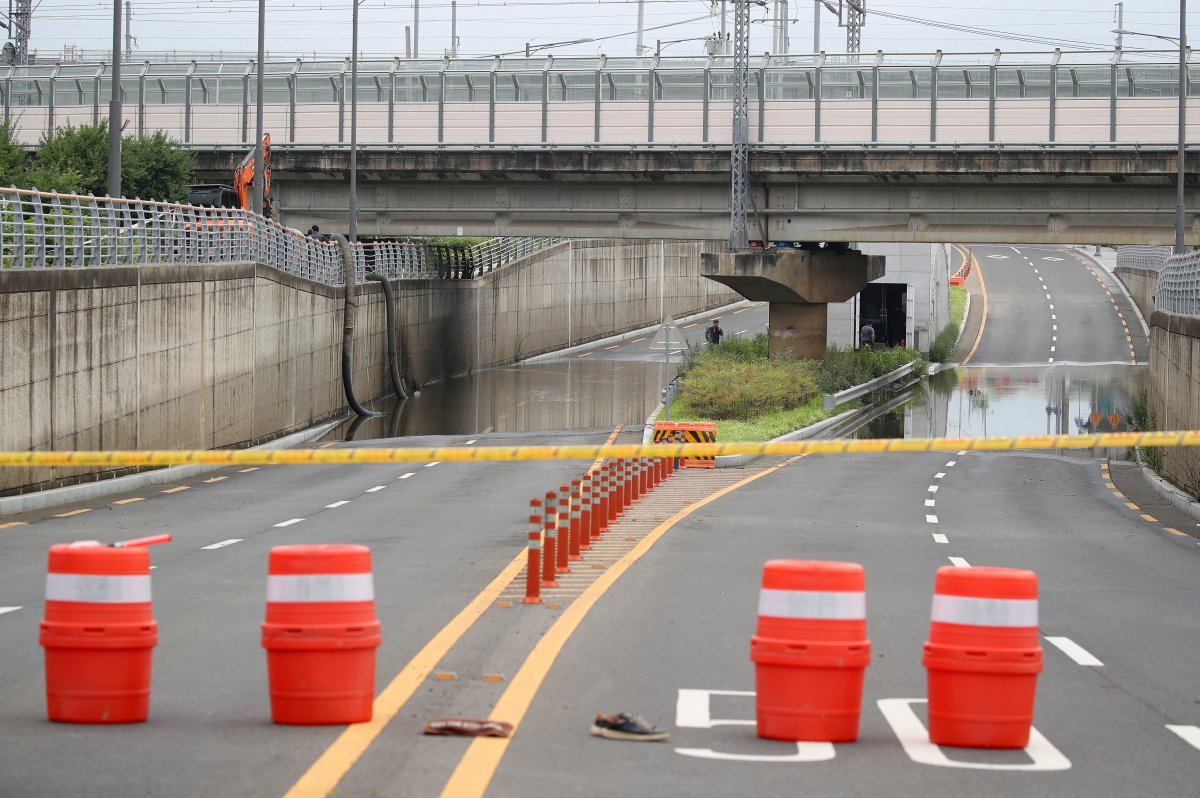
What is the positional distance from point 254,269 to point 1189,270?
19168 mm

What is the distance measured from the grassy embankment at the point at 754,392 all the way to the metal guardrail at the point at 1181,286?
8826 millimetres

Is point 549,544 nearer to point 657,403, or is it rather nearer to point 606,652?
point 606,652

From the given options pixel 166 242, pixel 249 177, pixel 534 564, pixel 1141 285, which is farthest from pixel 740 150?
pixel 1141 285

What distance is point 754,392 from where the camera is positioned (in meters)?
43.5

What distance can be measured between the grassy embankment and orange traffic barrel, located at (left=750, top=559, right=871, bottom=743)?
30.3 m

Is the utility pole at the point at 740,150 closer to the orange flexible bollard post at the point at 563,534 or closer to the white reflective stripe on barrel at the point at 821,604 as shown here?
the orange flexible bollard post at the point at 563,534

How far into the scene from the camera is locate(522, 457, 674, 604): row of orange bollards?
1316cm

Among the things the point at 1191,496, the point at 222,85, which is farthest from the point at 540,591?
the point at 222,85

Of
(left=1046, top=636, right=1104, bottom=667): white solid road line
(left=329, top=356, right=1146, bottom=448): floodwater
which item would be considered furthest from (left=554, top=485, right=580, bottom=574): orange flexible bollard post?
(left=329, top=356, right=1146, bottom=448): floodwater

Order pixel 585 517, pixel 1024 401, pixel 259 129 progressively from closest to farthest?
pixel 585 517 < pixel 259 129 < pixel 1024 401

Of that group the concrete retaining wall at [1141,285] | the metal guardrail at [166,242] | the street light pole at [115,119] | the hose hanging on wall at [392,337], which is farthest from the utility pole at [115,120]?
the concrete retaining wall at [1141,285]

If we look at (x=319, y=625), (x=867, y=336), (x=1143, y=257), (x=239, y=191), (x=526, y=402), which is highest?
(x=1143, y=257)

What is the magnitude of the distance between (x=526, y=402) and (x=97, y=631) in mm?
44456

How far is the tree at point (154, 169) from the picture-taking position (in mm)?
50578
